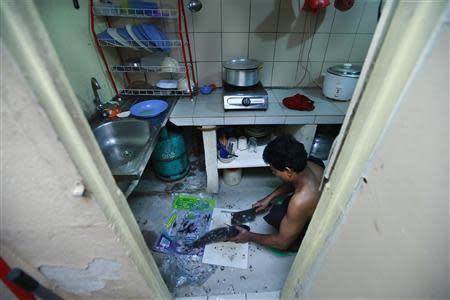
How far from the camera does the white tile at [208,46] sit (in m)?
1.50

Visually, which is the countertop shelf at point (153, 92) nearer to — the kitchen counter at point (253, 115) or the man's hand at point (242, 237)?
the kitchen counter at point (253, 115)

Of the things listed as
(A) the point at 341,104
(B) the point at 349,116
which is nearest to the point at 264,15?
(A) the point at 341,104

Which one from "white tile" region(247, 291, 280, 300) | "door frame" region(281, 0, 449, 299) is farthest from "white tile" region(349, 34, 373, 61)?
"white tile" region(247, 291, 280, 300)

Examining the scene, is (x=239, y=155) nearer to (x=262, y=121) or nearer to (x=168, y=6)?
(x=262, y=121)

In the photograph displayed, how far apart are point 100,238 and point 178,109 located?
39.5 inches

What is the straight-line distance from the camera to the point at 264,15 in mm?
1432

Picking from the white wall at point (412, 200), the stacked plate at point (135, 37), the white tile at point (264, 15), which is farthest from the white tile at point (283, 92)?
the white wall at point (412, 200)

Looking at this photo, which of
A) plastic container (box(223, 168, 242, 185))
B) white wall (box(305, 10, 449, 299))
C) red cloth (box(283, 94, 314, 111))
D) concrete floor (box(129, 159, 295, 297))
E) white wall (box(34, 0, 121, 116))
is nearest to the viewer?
white wall (box(305, 10, 449, 299))

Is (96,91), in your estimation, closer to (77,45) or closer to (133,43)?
(77,45)

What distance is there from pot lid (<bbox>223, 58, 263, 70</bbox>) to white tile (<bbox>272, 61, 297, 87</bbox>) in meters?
0.25

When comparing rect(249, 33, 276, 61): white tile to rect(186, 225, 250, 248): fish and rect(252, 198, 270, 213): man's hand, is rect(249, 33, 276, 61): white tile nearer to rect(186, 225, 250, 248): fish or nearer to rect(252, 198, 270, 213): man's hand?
rect(252, 198, 270, 213): man's hand

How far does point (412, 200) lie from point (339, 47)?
165 cm

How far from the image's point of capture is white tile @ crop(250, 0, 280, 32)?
4.58 feet

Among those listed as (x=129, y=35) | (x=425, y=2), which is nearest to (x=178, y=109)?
(x=129, y=35)
